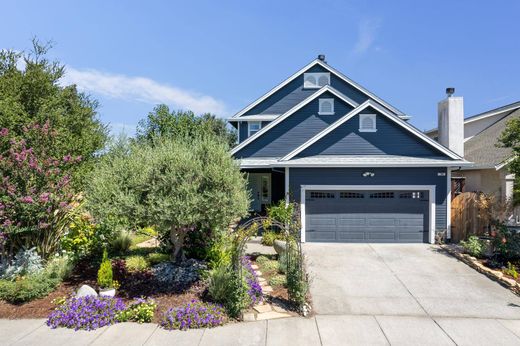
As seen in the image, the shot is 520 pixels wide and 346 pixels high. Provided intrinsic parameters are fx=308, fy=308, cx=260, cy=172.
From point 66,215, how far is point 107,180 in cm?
318

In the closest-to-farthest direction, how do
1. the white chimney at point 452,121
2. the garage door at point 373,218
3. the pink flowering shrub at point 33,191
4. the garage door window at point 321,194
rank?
the pink flowering shrub at point 33,191
the garage door at point 373,218
the garage door window at point 321,194
the white chimney at point 452,121

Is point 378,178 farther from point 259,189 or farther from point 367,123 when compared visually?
point 259,189

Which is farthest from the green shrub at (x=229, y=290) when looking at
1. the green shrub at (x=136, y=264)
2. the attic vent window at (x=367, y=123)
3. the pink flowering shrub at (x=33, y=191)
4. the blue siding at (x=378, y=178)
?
the attic vent window at (x=367, y=123)

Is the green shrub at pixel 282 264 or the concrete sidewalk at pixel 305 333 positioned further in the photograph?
the green shrub at pixel 282 264

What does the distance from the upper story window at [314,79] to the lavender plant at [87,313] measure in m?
16.9

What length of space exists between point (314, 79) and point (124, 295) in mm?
16964

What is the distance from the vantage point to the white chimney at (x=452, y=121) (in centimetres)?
1395

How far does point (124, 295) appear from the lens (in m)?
7.41

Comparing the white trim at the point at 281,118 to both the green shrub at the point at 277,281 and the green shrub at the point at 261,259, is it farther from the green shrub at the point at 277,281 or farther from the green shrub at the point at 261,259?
the green shrub at the point at 277,281

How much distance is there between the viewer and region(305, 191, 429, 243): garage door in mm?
12867

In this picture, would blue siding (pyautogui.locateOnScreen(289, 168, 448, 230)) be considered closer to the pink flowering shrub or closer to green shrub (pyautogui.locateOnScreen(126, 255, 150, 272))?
green shrub (pyautogui.locateOnScreen(126, 255, 150, 272))

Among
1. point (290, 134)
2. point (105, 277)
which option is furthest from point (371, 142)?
point (105, 277)

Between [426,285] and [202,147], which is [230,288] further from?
[426,285]

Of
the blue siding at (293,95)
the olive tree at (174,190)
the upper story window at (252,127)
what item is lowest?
the olive tree at (174,190)
